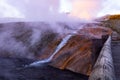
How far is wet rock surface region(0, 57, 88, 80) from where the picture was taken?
42.1 ft

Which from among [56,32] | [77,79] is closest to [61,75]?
[77,79]

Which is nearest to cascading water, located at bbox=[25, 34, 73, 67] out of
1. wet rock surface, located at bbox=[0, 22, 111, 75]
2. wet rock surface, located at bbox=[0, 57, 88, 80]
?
wet rock surface, located at bbox=[0, 22, 111, 75]

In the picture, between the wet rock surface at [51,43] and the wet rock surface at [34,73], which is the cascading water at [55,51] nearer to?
the wet rock surface at [51,43]

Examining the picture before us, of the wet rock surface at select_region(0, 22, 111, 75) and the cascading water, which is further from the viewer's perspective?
the cascading water

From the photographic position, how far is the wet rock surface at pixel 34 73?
42.1 feet

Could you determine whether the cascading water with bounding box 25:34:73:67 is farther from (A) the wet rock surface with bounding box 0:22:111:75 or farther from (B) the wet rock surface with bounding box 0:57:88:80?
(B) the wet rock surface with bounding box 0:57:88:80

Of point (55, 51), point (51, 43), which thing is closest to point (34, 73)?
point (55, 51)

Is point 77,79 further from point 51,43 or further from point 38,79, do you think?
point 51,43

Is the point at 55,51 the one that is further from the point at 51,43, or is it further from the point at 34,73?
the point at 34,73

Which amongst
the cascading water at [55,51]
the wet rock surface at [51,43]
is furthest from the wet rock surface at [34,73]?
the cascading water at [55,51]

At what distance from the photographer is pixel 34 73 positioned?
44.7ft

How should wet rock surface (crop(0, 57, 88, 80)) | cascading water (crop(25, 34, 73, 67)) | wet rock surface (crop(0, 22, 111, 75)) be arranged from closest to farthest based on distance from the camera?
wet rock surface (crop(0, 57, 88, 80)) < wet rock surface (crop(0, 22, 111, 75)) < cascading water (crop(25, 34, 73, 67))

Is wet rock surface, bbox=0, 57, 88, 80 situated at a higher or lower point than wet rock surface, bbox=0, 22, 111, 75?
lower

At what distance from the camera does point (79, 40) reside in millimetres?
16781
